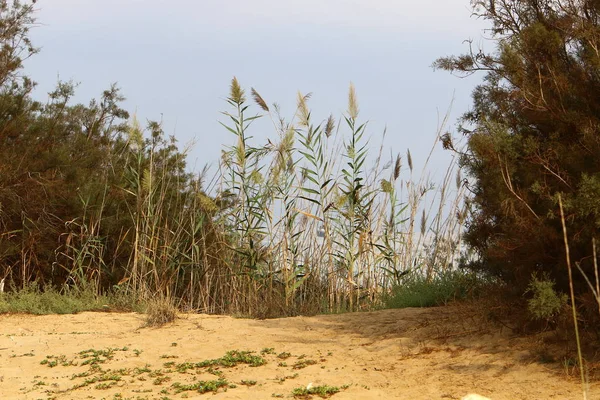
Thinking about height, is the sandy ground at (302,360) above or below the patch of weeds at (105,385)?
above

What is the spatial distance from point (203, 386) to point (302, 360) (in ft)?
2.96

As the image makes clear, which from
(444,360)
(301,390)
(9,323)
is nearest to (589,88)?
(444,360)

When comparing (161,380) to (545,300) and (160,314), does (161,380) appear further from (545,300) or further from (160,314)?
(545,300)

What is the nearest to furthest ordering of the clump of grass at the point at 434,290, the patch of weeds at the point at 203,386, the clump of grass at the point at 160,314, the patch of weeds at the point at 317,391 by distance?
the patch of weeds at the point at 317,391, the patch of weeds at the point at 203,386, the clump of grass at the point at 434,290, the clump of grass at the point at 160,314

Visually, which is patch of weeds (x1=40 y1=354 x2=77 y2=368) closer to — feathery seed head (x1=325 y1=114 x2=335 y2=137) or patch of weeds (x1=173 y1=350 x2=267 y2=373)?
patch of weeds (x1=173 y1=350 x2=267 y2=373)

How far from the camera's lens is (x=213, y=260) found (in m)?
9.86

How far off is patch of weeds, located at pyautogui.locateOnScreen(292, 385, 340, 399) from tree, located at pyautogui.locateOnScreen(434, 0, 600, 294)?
5.27 ft

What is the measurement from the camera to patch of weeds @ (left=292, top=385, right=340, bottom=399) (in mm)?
5168

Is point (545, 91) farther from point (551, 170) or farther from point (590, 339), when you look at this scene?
point (590, 339)

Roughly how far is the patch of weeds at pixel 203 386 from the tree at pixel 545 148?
2.31m

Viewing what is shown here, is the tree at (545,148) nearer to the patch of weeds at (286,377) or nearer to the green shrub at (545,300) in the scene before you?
the green shrub at (545,300)

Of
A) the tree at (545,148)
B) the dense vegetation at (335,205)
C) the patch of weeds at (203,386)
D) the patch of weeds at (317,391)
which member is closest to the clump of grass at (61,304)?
the dense vegetation at (335,205)

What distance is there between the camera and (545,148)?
545cm

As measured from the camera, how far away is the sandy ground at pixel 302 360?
17.1 feet
